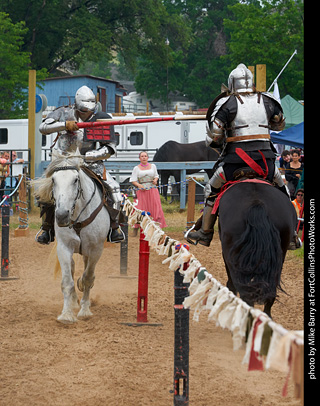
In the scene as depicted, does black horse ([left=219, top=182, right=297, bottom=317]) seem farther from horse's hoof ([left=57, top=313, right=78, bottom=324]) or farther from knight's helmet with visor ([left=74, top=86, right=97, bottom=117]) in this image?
knight's helmet with visor ([left=74, top=86, right=97, bottom=117])

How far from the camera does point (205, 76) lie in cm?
6250

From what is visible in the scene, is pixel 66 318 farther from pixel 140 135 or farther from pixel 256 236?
pixel 140 135

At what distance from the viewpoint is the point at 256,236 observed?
5.56 metres

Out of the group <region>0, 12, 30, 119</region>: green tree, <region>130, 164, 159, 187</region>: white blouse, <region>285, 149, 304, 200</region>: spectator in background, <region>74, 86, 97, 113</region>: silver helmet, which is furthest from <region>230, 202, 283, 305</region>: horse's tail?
<region>0, 12, 30, 119</region>: green tree

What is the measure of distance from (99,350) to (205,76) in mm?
57874

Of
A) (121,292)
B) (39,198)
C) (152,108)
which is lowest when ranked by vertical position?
(121,292)

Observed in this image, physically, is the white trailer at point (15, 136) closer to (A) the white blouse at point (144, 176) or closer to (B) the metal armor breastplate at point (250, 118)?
(A) the white blouse at point (144, 176)

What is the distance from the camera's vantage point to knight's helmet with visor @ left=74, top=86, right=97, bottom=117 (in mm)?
7996

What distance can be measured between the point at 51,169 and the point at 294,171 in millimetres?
8186

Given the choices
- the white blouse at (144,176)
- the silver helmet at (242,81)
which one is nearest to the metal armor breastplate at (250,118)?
the silver helmet at (242,81)

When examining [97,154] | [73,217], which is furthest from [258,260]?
[97,154]

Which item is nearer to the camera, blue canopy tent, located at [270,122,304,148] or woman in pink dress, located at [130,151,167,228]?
woman in pink dress, located at [130,151,167,228]
